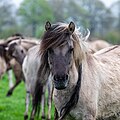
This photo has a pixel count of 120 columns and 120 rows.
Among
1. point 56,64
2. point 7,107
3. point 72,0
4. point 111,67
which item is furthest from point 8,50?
point 72,0

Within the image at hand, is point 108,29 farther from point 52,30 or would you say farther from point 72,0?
point 52,30

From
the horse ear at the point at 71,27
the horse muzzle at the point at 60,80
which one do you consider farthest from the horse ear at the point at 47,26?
the horse muzzle at the point at 60,80

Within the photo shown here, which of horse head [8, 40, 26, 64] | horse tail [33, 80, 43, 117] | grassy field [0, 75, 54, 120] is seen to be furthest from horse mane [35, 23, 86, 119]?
horse head [8, 40, 26, 64]

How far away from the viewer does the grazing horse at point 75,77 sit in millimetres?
4547

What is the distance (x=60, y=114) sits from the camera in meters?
5.02

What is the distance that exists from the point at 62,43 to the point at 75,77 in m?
0.51

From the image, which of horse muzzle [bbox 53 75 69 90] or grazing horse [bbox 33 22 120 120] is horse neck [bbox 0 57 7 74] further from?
horse muzzle [bbox 53 75 69 90]

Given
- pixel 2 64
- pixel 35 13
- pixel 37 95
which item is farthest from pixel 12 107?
pixel 35 13

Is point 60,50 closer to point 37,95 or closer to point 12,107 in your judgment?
point 37,95

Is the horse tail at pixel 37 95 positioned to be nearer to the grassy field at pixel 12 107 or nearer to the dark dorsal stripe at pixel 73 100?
the grassy field at pixel 12 107

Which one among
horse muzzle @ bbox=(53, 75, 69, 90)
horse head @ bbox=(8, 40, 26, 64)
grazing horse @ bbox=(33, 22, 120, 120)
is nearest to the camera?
horse muzzle @ bbox=(53, 75, 69, 90)

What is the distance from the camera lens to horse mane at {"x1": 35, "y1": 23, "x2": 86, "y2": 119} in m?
4.64

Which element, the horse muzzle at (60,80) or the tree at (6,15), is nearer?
the horse muzzle at (60,80)

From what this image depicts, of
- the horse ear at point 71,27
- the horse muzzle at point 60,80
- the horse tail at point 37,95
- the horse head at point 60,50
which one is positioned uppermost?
the horse ear at point 71,27
